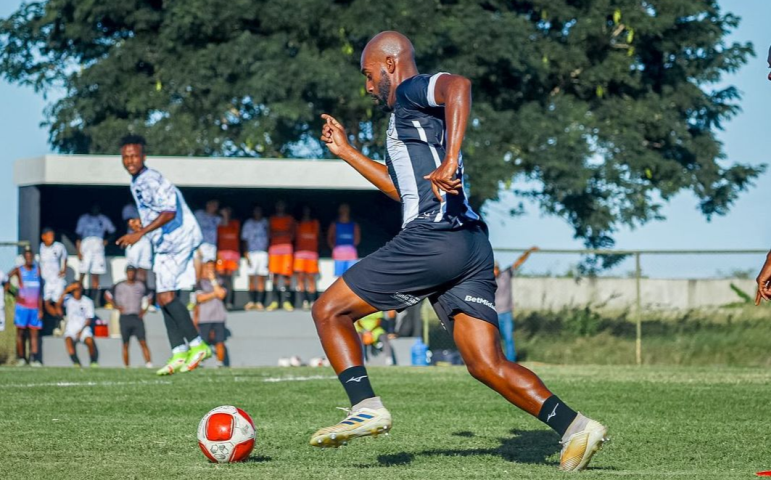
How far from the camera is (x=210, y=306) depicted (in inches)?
800

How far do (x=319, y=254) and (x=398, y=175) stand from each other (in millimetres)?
17426

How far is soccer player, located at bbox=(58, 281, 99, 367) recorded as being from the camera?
2077cm

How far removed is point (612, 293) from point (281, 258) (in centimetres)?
641

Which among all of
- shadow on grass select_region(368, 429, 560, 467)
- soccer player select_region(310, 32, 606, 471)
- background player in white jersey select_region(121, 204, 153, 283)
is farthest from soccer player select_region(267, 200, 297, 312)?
soccer player select_region(310, 32, 606, 471)

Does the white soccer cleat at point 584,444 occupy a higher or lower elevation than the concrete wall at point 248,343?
higher

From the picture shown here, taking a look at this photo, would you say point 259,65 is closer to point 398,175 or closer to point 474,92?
point 474,92

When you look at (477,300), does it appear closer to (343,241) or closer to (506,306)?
(506,306)

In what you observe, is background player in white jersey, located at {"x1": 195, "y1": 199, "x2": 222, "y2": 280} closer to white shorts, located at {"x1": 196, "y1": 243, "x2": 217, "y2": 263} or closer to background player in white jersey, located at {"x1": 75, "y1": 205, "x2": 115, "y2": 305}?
white shorts, located at {"x1": 196, "y1": 243, "x2": 217, "y2": 263}

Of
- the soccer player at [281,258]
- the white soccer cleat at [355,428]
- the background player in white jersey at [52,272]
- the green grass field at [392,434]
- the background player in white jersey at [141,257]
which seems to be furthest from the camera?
the soccer player at [281,258]

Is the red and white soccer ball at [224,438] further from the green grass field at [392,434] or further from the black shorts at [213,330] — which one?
the black shorts at [213,330]

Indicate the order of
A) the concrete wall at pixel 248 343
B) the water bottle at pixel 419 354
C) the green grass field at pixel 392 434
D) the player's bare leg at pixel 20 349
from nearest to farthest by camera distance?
the green grass field at pixel 392 434
the water bottle at pixel 419 354
the player's bare leg at pixel 20 349
the concrete wall at pixel 248 343

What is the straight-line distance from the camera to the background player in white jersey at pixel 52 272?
69.4 ft

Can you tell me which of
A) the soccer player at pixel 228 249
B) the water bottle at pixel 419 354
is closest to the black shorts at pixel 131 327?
the soccer player at pixel 228 249

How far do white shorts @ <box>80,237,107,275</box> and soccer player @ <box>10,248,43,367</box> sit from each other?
1070mm
